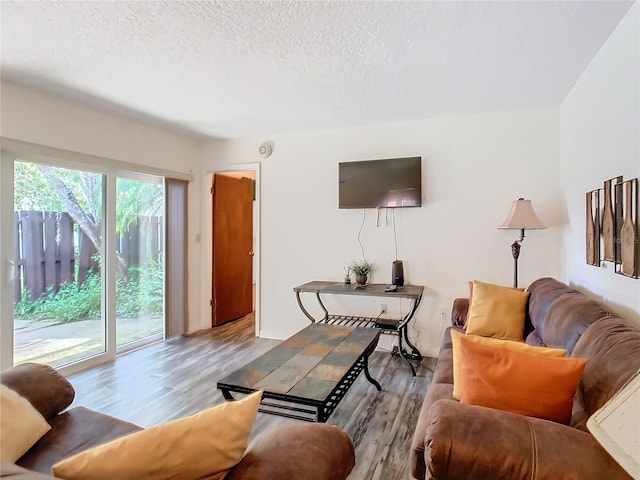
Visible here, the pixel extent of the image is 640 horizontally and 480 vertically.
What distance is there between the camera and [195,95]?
9.61 ft

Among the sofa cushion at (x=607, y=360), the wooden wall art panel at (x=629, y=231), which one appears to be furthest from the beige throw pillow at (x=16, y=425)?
the wooden wall art panel at (x=629, y=231)

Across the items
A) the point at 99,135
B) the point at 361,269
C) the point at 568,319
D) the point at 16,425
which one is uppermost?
the point at 99,135

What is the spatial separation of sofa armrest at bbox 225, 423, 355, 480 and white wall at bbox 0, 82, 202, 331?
2992 mm

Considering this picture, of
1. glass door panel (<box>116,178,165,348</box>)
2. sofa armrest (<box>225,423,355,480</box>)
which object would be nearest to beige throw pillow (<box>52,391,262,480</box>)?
sofa armrest (<box>225,423,355,480</box>)

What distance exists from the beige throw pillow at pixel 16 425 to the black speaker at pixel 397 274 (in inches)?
111

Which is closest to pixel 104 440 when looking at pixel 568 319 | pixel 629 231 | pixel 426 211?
pixel 568 319

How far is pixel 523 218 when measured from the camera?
293cm

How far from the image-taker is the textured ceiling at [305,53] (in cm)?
179

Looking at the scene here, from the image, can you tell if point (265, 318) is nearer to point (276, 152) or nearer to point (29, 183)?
point (276, 152)

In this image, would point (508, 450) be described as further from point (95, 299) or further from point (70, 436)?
point (95, 299)

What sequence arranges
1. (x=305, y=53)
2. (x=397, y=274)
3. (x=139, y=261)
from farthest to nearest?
(x=139, y=261) → (x=397, y=274) → (x=305, y=53)

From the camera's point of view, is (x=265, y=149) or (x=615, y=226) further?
(x=265, y=149)

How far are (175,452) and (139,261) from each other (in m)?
3.44

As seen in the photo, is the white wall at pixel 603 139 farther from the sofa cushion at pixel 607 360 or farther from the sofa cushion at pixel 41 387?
the sofa cushion at pixel 41 387
